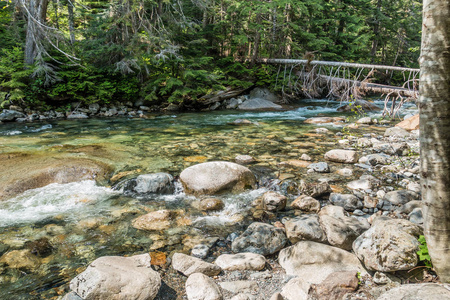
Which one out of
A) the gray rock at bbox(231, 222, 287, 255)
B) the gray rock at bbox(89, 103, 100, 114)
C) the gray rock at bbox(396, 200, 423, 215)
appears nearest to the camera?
the gray rock at bbox(231, 222, 287, 255)

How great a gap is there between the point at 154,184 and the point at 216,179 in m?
1.05

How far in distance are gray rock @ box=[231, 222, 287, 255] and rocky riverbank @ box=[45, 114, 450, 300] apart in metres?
0.01

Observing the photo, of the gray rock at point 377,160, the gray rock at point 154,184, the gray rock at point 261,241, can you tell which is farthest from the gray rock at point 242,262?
the gray rock at point 377,160

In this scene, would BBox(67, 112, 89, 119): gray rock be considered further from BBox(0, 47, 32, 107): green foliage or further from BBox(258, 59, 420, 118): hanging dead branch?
BBox(258, 59, 420, 118): hanging dead branch

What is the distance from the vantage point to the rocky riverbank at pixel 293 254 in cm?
227

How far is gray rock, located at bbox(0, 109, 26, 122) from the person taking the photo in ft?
32.6

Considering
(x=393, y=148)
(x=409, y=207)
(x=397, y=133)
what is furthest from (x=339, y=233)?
(x=397, y=133)

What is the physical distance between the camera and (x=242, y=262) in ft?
9.12

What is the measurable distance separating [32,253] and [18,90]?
9.70 metres

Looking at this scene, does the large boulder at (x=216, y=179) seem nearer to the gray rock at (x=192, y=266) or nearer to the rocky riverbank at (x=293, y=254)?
the rocky riverbank at (x=293, y=254)

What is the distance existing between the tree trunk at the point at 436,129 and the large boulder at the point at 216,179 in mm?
2904

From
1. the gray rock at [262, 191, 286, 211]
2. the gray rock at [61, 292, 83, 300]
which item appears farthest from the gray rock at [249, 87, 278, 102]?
the gray rock at [61, 292, 83, 300]

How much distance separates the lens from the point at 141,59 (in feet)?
38.8

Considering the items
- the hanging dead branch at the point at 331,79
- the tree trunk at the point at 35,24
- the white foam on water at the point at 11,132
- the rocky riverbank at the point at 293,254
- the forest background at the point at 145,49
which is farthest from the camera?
the forest background at the point at 145,49
